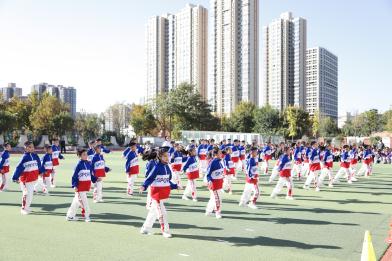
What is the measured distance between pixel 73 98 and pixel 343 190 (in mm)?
145745

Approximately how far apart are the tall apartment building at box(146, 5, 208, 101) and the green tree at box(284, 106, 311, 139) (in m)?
41.1

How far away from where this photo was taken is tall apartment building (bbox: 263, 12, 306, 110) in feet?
406

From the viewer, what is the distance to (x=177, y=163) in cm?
1616

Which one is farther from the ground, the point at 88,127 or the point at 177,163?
the point at 88,127

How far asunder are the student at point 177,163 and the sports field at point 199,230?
2.71 metres

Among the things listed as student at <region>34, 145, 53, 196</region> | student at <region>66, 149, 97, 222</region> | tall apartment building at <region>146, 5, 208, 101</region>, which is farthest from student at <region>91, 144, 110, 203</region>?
tall apartment building at <region>146, 5, 208, 101</region>

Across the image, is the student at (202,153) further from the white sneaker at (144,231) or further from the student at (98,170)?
the white sneaker at (144,231)

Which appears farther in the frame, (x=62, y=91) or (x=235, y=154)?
(x=62, y=91)

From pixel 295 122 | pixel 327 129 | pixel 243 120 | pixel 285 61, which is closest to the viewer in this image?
pixel 295 122

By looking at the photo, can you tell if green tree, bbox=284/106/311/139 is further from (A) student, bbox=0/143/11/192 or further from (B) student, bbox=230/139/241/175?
(A) student, bbox=0/143/11/192

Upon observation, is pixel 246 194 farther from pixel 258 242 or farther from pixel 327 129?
pixel 327 129

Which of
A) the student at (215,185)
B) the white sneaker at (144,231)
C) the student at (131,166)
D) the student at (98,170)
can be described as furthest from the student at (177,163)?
the white sneaker at (144,231)

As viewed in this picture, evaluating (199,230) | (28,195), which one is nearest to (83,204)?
(28,195)

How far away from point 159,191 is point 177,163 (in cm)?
789
